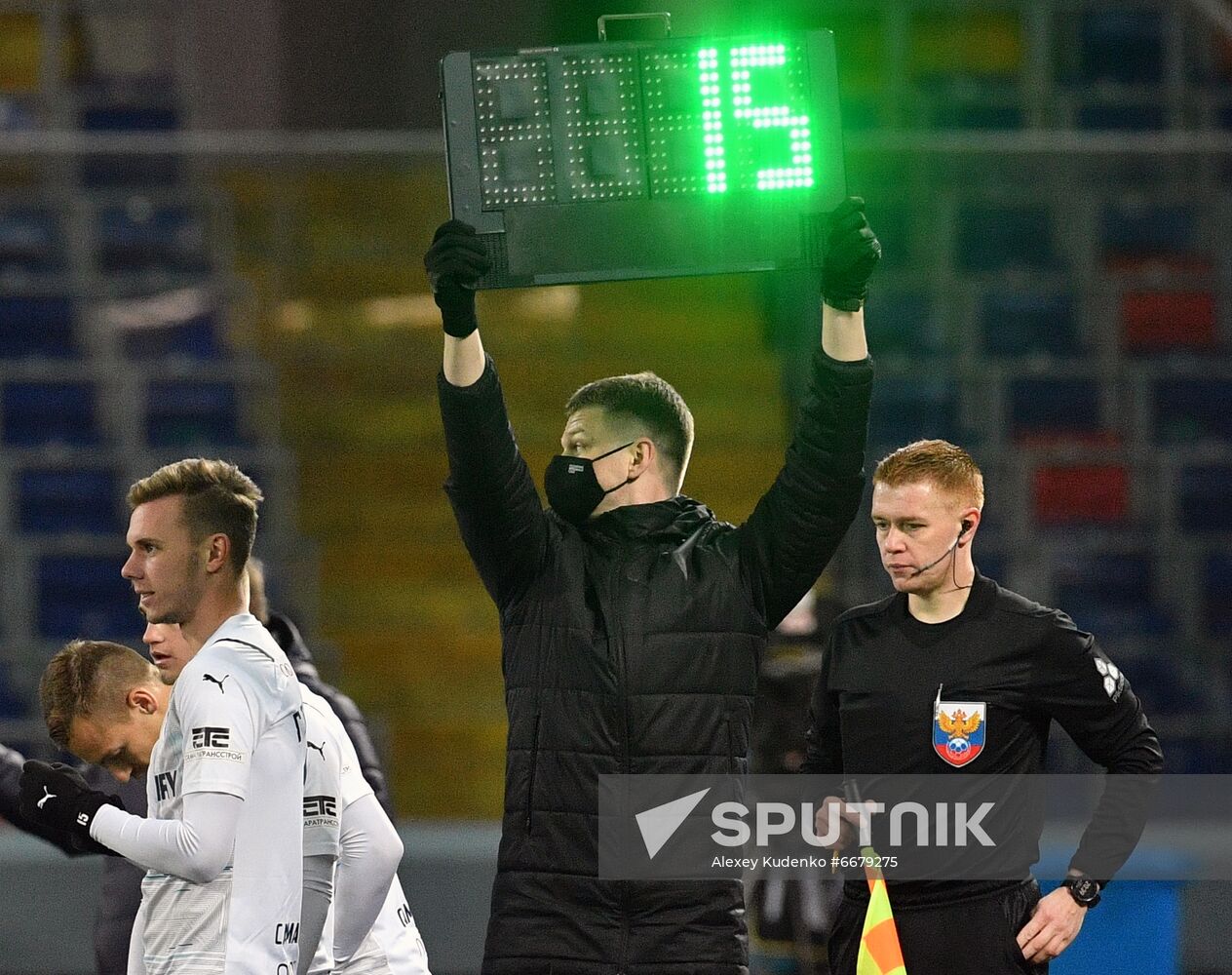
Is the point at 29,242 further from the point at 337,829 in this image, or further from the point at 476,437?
the point at 476,437

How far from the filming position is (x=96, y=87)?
9.61 metres

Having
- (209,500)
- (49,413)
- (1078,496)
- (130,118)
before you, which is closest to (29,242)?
(130,118)

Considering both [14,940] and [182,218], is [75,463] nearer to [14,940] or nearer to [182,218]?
[182,218]

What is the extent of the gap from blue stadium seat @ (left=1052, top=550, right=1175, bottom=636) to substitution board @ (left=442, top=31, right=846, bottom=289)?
5568 millimetres

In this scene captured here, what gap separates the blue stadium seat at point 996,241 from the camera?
30.0 feet

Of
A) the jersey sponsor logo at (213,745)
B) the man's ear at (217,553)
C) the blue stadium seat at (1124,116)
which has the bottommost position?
the jersey sponsor logo at (213,745)

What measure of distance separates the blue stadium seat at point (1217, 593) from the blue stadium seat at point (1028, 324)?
1.28 metres

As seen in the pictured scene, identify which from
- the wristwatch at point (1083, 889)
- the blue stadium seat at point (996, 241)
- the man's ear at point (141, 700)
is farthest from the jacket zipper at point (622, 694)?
the blue stadium seat at point (996, 241)

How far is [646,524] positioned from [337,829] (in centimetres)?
76

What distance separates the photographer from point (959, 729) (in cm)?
339

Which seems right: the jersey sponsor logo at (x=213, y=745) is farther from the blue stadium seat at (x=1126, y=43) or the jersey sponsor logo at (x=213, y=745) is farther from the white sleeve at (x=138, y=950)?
the blue stadium seat at (x=1126, y=43)

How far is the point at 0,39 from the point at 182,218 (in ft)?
5.57

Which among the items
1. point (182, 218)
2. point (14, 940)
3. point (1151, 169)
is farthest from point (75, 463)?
point (1151, 169)

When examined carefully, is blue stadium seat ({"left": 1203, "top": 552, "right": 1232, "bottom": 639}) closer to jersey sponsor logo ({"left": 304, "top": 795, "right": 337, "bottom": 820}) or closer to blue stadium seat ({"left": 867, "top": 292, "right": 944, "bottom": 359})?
blue stadium seat ({"left": 867, "top": 292, "right": 944, "bottom": 359})
